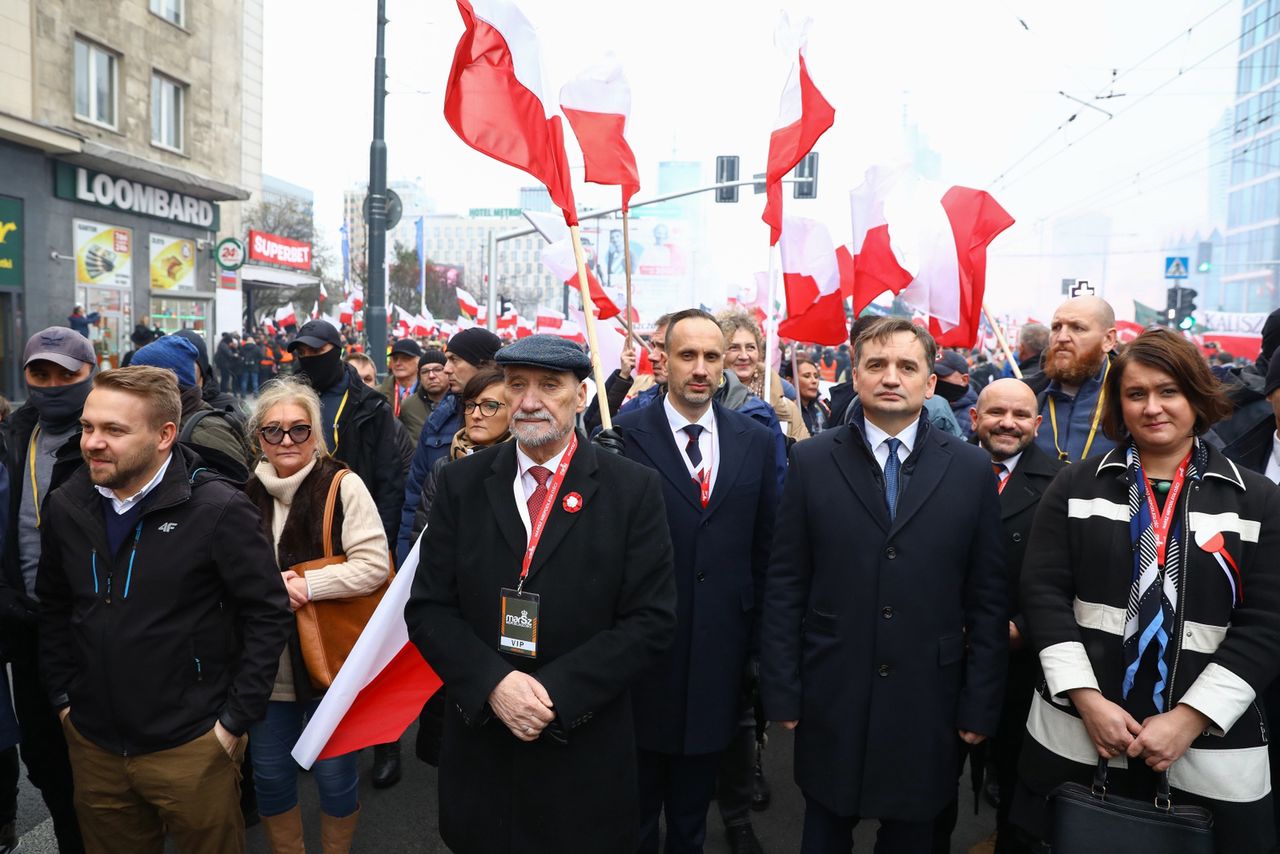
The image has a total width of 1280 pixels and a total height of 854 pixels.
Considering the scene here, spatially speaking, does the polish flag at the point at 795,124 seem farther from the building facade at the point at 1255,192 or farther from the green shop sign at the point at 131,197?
the building facade at the point at 1255,192

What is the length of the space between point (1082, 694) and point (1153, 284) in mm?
103484

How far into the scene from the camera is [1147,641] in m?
2.55

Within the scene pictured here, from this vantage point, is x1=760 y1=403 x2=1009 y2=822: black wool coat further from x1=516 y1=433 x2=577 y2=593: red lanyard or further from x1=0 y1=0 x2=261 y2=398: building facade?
x1=0 y1=0 x2=261 y2=398: building facade

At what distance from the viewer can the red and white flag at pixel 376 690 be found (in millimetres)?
3186

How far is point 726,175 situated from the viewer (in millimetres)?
19547

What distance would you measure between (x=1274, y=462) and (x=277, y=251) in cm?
3455

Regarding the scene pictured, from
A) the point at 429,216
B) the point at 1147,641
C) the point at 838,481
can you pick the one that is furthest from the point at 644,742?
the point at 429,216

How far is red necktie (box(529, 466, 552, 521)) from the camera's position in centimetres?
269

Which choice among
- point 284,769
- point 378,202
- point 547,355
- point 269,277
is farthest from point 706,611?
point 269,277

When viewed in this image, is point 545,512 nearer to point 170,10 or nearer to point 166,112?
point 166,112

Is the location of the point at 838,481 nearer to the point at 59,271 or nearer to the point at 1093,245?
the point at 59,271

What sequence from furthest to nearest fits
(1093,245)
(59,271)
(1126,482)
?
1. (1093,245)
2. (59,271)
3. (1126,482)

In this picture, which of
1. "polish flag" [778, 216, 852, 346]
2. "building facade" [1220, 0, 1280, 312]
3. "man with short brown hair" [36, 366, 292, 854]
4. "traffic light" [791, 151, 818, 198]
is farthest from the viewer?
"building facade" [1220, 0, 1280, 312]

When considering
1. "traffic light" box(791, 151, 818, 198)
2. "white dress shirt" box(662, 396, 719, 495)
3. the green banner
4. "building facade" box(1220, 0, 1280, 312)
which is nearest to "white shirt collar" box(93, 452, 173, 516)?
"white dress shirt" box(662, 396, 719, 495)
